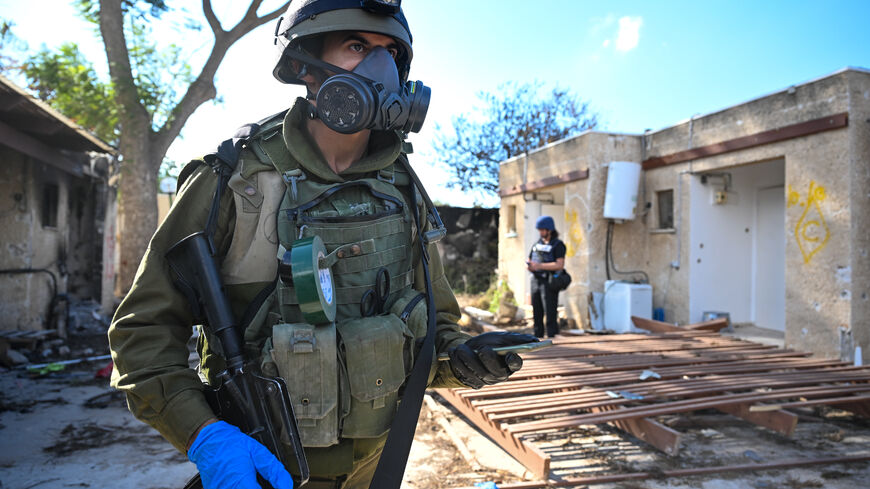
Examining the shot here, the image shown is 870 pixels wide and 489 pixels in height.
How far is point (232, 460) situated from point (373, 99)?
0.93 metres

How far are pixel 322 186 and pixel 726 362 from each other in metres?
4.76

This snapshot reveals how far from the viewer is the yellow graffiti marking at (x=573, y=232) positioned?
9.22 m

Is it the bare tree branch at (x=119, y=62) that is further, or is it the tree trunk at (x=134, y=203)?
the tree trunk at (x=134, y=203)

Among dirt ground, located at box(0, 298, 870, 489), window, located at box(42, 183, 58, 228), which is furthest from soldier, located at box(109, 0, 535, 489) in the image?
window, located at box(42, 183, 58, 228)

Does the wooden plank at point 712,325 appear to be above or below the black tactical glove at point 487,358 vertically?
below

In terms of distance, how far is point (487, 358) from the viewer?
4.54 ft

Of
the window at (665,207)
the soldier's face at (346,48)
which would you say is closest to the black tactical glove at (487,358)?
the soldier's face at (346,48)

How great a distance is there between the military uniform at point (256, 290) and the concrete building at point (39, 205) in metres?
5.27

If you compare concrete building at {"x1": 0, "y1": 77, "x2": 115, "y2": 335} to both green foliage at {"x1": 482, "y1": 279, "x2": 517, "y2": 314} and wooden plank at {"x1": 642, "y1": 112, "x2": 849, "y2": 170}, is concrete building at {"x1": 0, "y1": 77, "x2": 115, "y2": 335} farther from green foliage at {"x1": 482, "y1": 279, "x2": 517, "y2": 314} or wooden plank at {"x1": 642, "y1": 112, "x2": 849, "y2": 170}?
wooden plank at {"x1": 642, "y1": 112, "x2": 849, "y2": 170}

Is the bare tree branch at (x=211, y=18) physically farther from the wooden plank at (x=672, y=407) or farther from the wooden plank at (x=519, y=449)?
the wooden plank at (x=672, y=407)

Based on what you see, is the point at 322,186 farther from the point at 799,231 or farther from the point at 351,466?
the point at 799,231

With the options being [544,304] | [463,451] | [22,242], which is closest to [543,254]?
[544,304]

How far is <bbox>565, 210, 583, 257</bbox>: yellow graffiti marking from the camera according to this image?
9216mm

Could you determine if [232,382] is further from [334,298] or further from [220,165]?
[220,165]
